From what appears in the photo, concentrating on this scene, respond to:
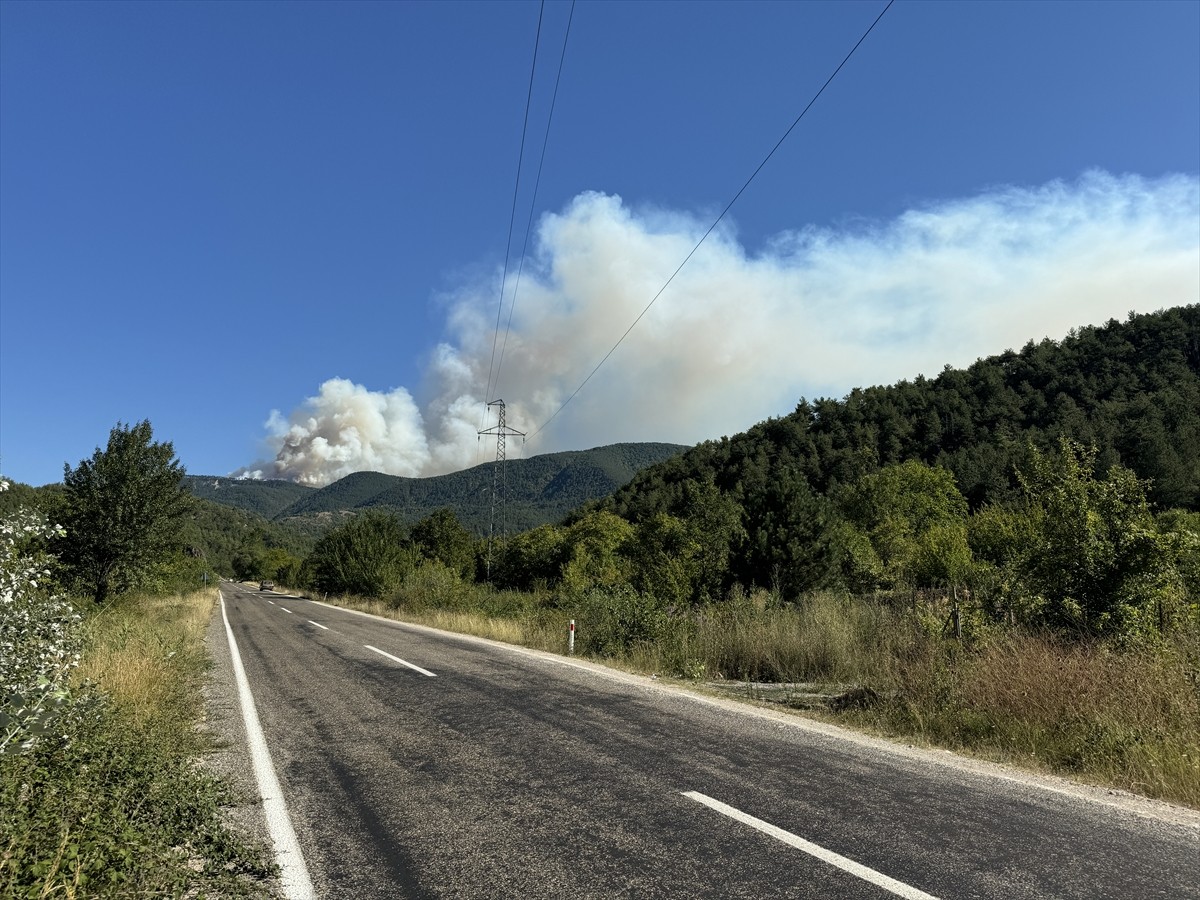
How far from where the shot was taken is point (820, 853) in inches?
151

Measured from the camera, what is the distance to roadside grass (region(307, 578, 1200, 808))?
6066mm

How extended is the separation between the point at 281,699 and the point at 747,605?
983 cm

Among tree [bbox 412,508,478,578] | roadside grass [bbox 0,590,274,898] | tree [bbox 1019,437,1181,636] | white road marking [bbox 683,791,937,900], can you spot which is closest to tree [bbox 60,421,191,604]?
roadside grass [bbox 0,590,274,898]

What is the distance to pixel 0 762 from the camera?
4.03 metres

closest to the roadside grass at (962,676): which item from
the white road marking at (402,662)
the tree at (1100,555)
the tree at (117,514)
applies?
the tree at (1100,555)

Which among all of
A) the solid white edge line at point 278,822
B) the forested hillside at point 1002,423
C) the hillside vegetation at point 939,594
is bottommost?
the solid white edge line at point 278,822

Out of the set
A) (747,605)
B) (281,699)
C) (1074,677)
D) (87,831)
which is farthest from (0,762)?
(747,605)

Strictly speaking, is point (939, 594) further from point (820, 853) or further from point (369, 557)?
point (369, 557)

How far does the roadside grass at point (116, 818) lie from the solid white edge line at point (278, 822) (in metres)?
0.12

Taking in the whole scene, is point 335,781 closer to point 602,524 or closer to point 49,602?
point 49,602

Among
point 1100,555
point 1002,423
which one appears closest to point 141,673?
point 1100,555

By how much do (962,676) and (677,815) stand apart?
5.39 metres

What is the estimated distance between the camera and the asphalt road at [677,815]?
3.57 meters

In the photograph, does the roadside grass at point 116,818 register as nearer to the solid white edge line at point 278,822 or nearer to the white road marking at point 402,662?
the solid white edge line at point 278,822
